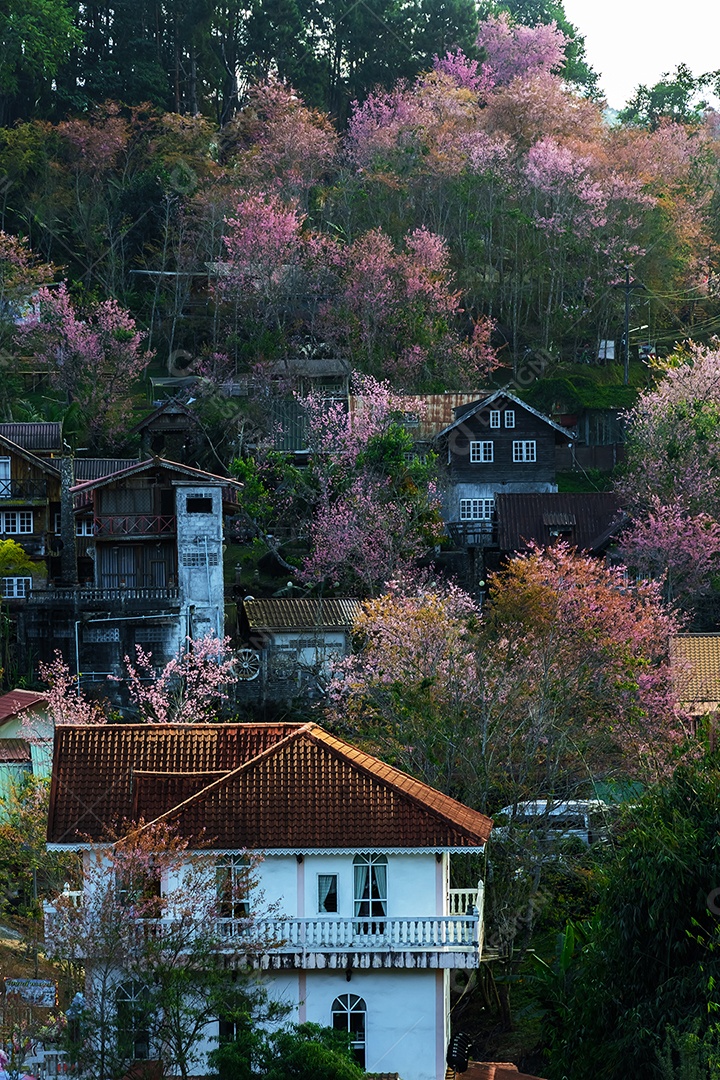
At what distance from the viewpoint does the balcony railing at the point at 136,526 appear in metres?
53.9

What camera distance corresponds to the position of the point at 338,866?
27.2m

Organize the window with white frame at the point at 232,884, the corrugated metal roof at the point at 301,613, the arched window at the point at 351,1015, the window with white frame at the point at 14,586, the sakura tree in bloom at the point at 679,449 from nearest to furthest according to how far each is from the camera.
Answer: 1. the window with white frame at the point at 232,884
2. the arched window at the point at 351,1015
3. the corrugated metal roof at the point at 301,613
4. the window with white frame at the point at 14,586
5. the sakura tree in bloom at the point at 679,449

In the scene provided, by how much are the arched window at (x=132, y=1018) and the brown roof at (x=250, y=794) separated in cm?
297

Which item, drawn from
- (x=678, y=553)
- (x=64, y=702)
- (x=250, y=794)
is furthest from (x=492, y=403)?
(x=250, y=794)

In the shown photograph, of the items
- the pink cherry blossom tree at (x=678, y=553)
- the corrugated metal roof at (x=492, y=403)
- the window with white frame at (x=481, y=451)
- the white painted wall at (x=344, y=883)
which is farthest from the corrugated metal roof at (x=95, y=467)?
the white painted wall at (x=344, y=883)

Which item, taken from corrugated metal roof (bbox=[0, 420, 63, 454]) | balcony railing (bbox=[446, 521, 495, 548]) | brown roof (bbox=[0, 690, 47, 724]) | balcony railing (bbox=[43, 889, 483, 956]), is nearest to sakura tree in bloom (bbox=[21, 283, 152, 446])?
corrugated metal roof (bbox=[0, 420, 63, 454])

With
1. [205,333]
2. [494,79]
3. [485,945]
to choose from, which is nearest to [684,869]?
[485,945]

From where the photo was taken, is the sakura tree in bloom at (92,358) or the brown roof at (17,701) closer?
the brown roof at (17,701)

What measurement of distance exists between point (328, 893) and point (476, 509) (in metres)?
35.2

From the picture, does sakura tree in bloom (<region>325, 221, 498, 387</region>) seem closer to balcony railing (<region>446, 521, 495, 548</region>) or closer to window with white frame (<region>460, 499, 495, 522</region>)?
window with white frame (<region>460, 499, 495, 522</region>)

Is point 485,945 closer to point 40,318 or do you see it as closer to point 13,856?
point 13,856

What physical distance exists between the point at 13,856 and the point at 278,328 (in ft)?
131

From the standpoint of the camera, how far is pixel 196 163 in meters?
79.2

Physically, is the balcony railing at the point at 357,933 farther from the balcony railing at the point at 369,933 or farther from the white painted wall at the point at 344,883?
the white painted wall at the point at 344,883
